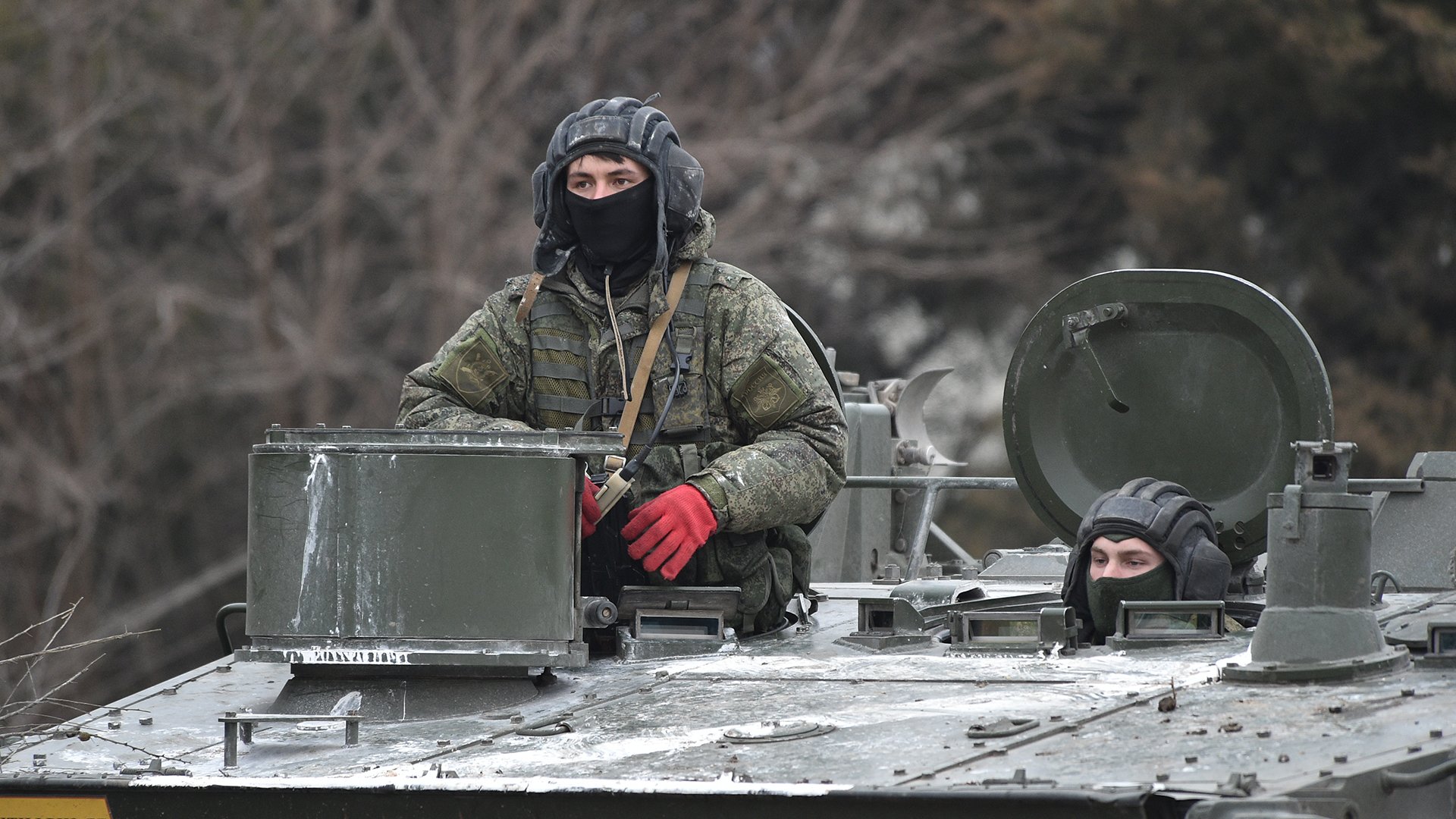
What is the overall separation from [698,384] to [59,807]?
6.84 feet

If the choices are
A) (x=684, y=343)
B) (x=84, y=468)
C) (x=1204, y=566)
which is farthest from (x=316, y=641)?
(x=84, y=468)

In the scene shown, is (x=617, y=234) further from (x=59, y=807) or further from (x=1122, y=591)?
(x=59, y=807)

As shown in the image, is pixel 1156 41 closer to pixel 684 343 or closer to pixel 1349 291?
pixel 1349 291

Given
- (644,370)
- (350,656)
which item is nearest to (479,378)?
(644,370)

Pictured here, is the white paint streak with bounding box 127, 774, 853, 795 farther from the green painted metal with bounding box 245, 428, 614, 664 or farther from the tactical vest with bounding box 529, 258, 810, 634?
the tactical vest with bounding box 529, 258, 810, 634

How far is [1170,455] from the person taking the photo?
6.35 m

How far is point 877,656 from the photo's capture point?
17.9 feet

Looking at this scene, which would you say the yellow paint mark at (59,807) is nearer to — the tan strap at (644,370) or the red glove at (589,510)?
the red glove at (589,510)

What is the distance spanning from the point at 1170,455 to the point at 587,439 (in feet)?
6.08

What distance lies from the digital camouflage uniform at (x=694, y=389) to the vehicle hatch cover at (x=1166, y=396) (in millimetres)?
687

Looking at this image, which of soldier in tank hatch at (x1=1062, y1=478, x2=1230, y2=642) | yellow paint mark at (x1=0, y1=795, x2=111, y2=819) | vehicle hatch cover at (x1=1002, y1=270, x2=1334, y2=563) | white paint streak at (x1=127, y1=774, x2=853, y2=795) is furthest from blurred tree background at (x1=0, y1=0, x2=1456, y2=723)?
white paint streak at (x1=127, y1=774, x2=853, y2=795)

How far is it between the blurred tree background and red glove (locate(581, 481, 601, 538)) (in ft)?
38.3

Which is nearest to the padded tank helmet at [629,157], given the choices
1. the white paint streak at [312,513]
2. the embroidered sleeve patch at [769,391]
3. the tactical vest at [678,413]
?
the tactical vest at [678,413]

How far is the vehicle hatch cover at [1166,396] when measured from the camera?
6074 millimetres
